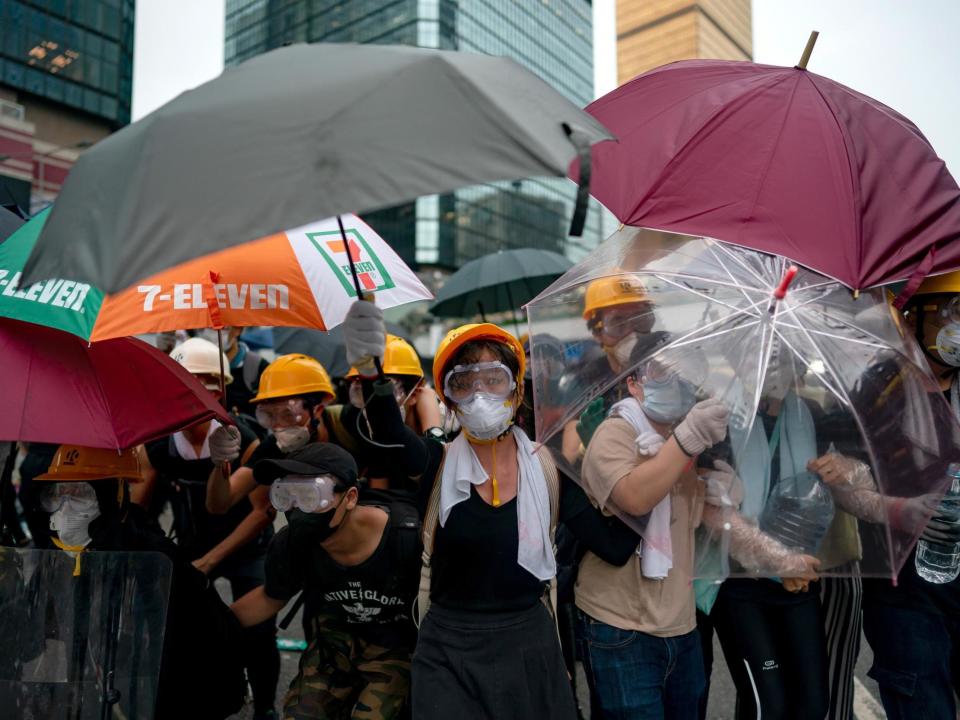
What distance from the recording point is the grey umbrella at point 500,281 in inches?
259

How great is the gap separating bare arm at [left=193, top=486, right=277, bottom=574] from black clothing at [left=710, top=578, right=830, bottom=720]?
2238 millimetres

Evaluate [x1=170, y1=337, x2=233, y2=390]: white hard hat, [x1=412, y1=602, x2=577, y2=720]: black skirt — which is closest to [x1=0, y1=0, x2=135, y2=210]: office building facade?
[x1=170, y1=337, x2=233, y2=390]: white hard hat

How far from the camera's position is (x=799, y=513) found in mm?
2121

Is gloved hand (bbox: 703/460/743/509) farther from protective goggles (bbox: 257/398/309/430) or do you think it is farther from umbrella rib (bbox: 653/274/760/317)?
protective goggles (bbox: 257/398/309/430)

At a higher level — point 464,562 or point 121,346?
point 121,346

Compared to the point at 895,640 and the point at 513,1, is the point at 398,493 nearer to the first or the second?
the point at 895,640

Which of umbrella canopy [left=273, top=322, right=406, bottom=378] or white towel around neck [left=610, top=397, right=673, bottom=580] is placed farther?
umbrella canopy [left=273, top=322, right=406, bottom=378]

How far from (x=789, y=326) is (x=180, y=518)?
3.20m

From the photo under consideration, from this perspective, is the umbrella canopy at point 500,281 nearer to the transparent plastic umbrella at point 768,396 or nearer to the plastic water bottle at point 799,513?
the transparent plastic umbrella at point 768,396

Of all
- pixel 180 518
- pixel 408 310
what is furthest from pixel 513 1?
pixel 180 518

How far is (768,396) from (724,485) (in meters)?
0.30

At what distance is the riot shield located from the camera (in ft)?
7.25

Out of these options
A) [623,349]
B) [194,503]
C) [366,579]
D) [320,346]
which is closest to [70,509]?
[366,579]

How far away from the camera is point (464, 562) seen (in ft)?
7.78
